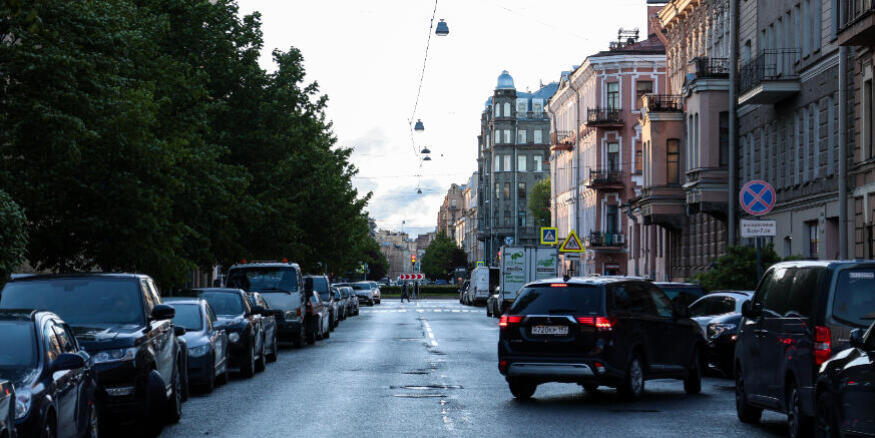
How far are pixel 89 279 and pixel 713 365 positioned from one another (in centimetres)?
1071

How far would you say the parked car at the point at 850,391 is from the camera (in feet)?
33.3

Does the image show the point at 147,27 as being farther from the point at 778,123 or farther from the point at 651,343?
the point at 778,123

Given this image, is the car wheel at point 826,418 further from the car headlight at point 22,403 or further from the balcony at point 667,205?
the balcony at point 667,205

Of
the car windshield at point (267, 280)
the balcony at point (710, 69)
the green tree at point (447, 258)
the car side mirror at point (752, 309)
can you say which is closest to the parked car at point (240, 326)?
the car windshield at point (267, 280)

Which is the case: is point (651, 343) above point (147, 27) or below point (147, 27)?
below

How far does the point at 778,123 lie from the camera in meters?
40.9

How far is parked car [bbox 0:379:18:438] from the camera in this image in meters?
8.29

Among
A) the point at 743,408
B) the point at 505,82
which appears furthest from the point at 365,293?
the point at 743,408

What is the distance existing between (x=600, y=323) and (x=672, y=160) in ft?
125

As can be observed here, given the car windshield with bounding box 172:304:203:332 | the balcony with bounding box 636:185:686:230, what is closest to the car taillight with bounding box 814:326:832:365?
the car windshield with bounding box 172:304:203:332

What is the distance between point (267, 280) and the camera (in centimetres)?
3331

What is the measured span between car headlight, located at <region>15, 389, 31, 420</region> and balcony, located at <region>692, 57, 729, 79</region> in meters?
39.1

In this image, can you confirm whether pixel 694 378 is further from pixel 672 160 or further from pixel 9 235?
pixel 672 160

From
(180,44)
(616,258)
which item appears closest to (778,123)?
(180,44)
